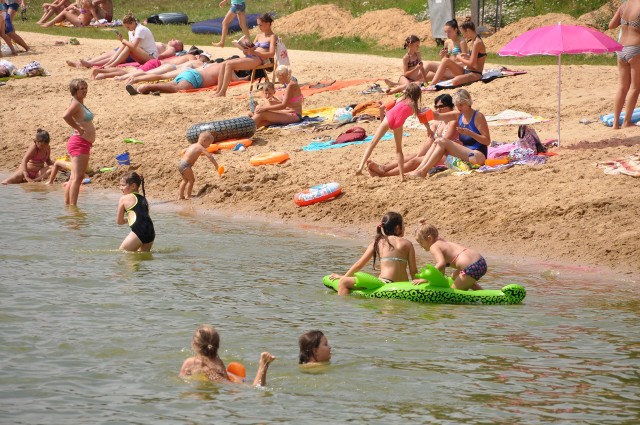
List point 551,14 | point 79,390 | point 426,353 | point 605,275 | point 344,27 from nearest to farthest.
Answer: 1. point 79,390
2. point 426,353
3. point 605,275
4. point 551,14
5. point 344,27

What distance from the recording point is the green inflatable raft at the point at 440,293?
34.9 ft

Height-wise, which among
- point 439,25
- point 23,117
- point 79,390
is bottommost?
point 79,390

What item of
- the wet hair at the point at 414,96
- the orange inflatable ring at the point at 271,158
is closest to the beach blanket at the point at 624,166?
the wet hair at the point at 414,96

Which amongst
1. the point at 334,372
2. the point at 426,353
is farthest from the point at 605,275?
the point at 334,372

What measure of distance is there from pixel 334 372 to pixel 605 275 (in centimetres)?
421

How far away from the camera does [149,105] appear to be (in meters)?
21.2

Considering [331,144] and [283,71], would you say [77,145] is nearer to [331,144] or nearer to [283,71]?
[331,144]

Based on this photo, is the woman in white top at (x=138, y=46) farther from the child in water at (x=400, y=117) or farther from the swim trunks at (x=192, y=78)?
the child in water at (x=400, y=117)

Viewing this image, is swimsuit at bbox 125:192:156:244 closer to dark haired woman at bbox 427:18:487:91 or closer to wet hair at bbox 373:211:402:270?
wet hair at bbox 373:211:402:270

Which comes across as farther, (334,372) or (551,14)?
(551,14)

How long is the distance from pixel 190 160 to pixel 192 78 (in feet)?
18.4

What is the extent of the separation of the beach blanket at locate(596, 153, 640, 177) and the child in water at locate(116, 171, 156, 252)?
5557 millimetres

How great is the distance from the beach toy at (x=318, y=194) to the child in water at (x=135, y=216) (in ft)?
8.91

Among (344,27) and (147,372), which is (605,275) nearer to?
(147,372)
